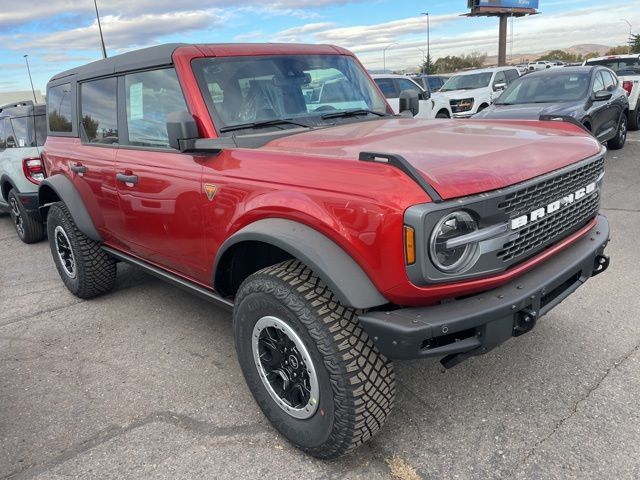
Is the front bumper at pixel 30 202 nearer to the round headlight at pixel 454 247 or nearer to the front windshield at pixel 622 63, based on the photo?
the round headlight at pixel 454 247

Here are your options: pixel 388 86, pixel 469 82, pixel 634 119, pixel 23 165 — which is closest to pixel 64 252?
pixel 23 165

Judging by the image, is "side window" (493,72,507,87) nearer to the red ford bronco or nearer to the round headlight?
the red ford bronco

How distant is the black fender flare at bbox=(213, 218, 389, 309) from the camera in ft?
6.88

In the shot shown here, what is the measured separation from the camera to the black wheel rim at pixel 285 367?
2357 millimetres

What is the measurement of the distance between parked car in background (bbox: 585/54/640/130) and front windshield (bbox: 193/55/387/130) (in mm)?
11090

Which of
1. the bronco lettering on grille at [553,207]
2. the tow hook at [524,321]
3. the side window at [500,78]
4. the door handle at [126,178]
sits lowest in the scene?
the tow hook at [524,321]

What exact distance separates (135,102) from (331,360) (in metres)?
2.34

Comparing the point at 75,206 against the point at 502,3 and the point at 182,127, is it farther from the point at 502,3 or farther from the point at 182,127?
the point at 502,3

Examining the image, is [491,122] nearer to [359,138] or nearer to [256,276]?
[359,138]

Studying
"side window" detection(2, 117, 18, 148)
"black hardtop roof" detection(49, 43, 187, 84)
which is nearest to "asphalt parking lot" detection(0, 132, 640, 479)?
"black hardtop roof" detection(49, 43, 187, 84)

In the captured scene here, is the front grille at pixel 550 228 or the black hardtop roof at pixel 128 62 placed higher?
the black hardtop roof at pixel 128 62

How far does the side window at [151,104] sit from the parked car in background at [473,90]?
10.8 m

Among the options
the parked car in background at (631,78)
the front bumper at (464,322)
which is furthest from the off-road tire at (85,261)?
the parked car in background at (631,78)

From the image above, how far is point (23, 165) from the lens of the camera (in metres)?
6.49
